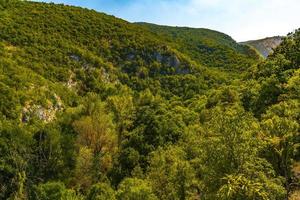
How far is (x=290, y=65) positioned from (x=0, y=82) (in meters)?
64.0

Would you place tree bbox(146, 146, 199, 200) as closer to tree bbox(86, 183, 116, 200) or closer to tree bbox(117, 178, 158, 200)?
tree bbox(117, 178, 158, 200)

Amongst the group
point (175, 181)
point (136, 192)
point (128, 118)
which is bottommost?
point (136, 192)

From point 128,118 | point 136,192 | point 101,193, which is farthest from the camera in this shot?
point 128,118

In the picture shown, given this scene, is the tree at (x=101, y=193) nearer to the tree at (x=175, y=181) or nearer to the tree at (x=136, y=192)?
the tree at (x=136, y=192)

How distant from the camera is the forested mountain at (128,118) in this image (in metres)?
50.9

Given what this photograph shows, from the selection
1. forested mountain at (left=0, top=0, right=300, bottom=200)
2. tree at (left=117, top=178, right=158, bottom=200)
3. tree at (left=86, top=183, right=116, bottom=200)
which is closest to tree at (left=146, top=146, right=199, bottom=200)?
forested mountain at (left=0, top=0, right=300, bottom=200)

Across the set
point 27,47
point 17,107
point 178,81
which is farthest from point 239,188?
point 178,81

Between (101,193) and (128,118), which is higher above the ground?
(128,118)

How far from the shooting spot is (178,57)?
185 metres

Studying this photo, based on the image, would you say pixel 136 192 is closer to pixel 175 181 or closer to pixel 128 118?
pixel 175 181

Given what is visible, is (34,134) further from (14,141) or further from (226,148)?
(226,148)

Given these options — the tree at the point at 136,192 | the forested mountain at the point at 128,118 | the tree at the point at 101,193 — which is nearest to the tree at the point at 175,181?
the forested mountain at the point at 128,118

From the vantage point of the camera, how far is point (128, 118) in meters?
110

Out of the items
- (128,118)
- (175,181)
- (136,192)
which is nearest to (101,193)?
(136,192)
